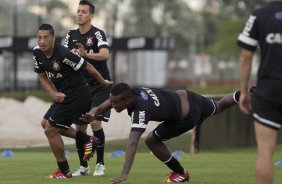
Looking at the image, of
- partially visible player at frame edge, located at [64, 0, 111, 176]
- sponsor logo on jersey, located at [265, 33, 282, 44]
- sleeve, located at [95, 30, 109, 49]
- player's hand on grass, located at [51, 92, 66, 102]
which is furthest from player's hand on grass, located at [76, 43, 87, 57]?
sponsor logo on jersey, located at [265, 33, 282, 44]

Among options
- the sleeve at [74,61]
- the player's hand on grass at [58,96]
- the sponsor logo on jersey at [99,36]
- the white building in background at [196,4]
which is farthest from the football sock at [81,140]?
the white building in background at [196,4]

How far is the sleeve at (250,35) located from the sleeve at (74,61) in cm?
374

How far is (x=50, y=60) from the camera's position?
39.0 feet

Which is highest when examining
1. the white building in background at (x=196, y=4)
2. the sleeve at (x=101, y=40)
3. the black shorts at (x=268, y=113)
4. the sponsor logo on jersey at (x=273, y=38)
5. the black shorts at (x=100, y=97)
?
the sponsor logo on jersey at (x=273, y=38)

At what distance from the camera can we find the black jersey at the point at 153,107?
10.6 m

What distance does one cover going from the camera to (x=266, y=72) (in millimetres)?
8539

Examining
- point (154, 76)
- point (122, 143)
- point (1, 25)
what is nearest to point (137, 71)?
point (154, 76)

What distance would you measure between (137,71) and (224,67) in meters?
26.7

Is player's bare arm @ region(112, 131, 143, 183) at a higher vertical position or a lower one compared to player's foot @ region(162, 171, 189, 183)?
higher

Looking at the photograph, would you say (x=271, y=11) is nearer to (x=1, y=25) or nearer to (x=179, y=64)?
(x=1, y=25)

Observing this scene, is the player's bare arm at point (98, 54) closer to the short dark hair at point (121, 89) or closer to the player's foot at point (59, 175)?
the player's foot at point (59, 175)

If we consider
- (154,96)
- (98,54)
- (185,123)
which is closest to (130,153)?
(154,96)

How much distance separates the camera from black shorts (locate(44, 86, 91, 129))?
39.7ft

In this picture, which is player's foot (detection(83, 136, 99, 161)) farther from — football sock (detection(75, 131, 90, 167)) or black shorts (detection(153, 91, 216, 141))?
black shorts (detection(153, 91, 216, 141))
